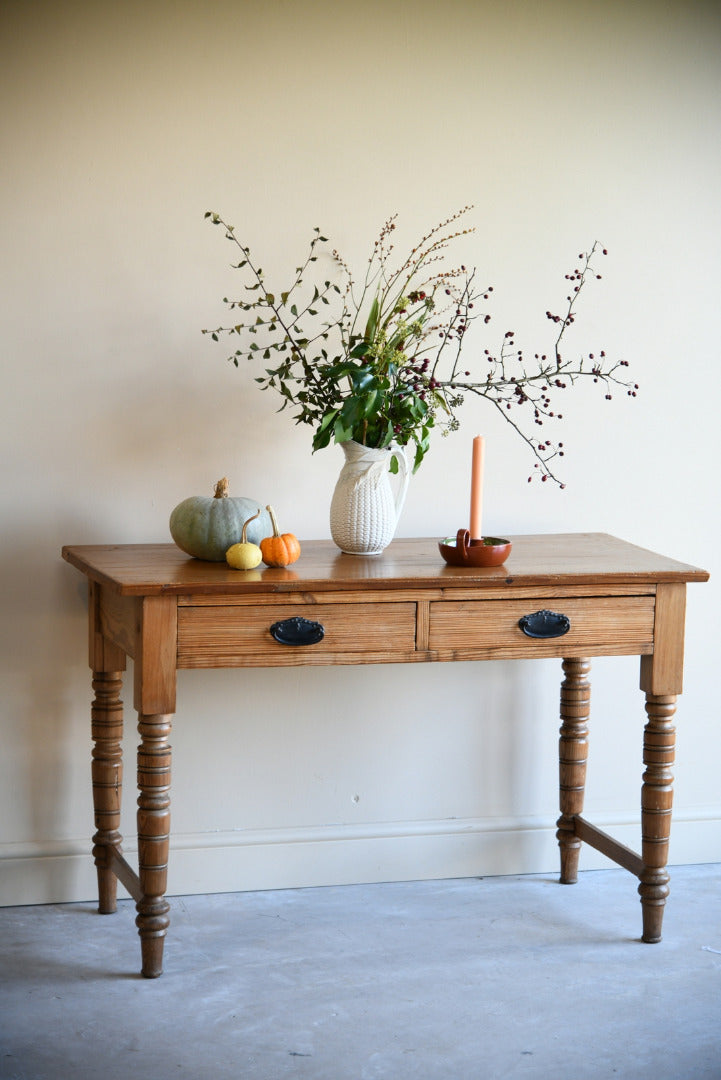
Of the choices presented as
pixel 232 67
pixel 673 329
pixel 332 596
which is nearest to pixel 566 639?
pixel 332 596

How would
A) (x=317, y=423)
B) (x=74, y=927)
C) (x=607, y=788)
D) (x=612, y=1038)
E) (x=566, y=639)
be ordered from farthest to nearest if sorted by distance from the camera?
(x=607, y=788) < (x=317, y=423) < (x=74, y=927) < (x=566, y=639) < (x=612, y=1038)

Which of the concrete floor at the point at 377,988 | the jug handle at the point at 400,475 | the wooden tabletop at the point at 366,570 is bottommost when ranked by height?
the concrete floor at the point at 377,988

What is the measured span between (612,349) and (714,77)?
0.72 meters

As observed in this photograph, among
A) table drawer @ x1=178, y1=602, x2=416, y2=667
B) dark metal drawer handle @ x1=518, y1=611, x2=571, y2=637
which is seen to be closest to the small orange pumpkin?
table drawer @ x1=178, y1=602, x2=416, y2=667

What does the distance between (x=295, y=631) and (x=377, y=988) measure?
74 cm

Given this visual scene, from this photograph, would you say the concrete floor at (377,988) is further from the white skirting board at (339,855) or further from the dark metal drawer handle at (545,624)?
the dark metal drawer handle at (545,624)

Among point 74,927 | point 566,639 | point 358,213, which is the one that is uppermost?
point 358,213

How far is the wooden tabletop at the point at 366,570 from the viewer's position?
2.26 metres

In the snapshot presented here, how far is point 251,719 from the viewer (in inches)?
112

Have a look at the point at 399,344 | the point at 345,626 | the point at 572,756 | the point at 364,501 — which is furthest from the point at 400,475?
the point at 572,756

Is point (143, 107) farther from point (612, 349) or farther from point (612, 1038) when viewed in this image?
point (612, 1038)

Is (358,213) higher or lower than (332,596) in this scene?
higher

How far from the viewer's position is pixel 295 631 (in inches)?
90.7

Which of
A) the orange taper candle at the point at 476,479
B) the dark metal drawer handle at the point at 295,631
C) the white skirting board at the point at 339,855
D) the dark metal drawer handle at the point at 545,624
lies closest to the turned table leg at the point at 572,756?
the white skirting board at the point at 339,855
